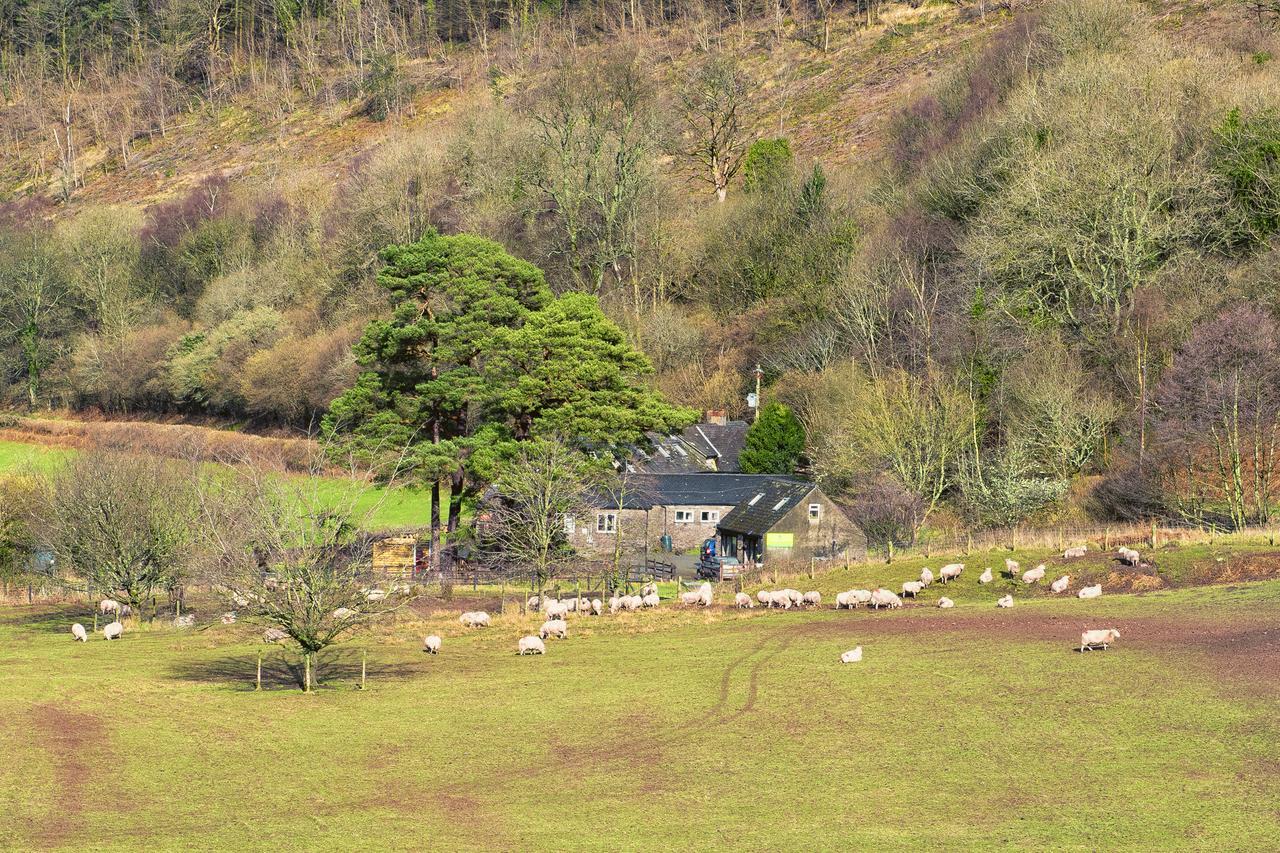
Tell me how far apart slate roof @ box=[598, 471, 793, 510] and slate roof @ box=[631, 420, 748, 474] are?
171 inches

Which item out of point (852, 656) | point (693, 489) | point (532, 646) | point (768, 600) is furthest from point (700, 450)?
point (852, 656)

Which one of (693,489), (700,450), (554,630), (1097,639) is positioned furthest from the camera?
(700,450)

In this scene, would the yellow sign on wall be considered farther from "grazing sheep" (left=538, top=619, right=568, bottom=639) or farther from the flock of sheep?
"grazing sheep" (left=538, top=619, right=568, bottom=639)

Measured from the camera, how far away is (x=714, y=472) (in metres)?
90.1

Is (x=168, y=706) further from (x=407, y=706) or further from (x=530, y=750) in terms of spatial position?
(x=530, y=750)

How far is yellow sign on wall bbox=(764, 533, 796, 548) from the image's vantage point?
2793 inches

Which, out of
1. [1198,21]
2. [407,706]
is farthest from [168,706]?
[1198,21]

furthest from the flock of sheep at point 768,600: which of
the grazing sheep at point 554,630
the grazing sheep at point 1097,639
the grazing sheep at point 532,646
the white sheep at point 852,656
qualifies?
the white sheep at point 852,656

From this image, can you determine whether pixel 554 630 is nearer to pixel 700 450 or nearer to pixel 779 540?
pixel 779 540

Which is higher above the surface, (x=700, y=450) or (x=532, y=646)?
(x=700, y=450)

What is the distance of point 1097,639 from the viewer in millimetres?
42062

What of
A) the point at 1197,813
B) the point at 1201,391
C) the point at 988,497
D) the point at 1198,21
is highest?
the point at 1198,21

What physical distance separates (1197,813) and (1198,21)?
119m

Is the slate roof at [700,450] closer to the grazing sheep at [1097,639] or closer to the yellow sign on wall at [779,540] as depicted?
the yellow sign on wall at [779,540]
